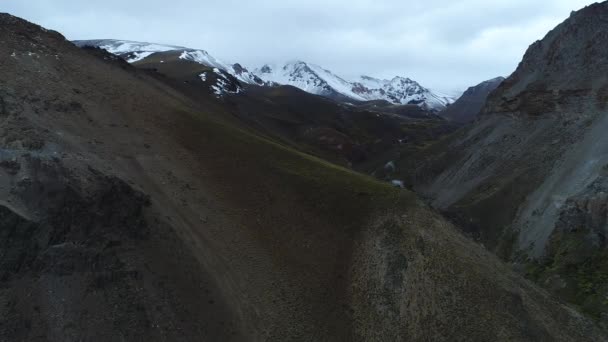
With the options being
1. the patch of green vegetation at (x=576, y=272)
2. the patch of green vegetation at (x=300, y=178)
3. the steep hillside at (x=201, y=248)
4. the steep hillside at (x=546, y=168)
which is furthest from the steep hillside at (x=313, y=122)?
the patch of green vegetation at (x=576, y=272)

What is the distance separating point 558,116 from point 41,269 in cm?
6937

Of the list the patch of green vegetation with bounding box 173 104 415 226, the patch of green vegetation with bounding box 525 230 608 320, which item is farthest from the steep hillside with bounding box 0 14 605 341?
the patch of green vegetation with bounding box 525 230 608 320

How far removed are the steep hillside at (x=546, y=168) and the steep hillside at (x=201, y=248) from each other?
8687mm

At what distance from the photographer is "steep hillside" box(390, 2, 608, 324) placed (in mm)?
36500

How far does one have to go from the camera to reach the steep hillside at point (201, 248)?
84.4ft

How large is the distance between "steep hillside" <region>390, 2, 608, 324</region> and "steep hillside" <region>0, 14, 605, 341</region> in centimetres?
869

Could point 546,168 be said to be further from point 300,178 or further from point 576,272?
point 300,178

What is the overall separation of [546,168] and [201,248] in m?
47.4

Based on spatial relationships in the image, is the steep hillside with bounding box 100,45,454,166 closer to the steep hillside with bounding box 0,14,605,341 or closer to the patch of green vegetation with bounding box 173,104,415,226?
the patch of green vegetation with bounding box 173,104,415,226

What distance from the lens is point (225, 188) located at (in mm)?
40188

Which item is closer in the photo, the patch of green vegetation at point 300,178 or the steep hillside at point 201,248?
the steep hillside at point 201,248

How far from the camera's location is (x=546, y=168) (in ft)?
180

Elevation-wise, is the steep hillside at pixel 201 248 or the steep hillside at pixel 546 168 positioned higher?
the steep hillside at pixel 546 168

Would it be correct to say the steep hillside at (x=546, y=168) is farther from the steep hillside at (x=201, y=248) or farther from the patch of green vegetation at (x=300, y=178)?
the patch of green vegetation at (x=300, y=178)
